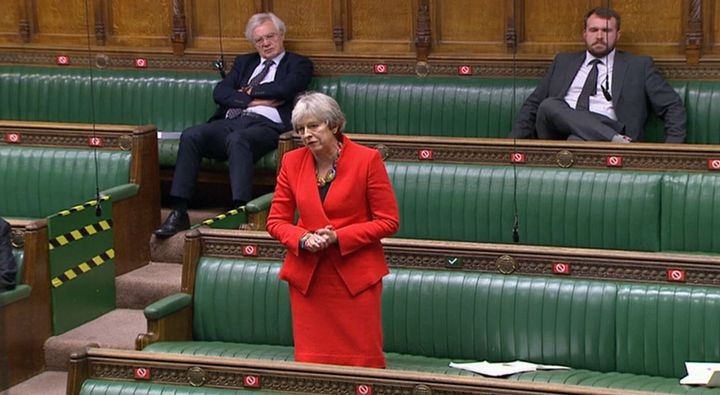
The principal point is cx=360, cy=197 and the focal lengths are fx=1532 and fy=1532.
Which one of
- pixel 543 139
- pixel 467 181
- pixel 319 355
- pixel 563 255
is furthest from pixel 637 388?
pixel 543 139

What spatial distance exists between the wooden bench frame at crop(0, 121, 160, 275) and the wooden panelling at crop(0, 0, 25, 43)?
1.54 m

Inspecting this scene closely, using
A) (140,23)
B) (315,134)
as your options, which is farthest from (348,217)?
(140,23)

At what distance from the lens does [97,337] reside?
6.30 meters

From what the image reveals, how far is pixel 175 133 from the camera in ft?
25.3

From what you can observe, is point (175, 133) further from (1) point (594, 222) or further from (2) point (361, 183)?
(2) point (361, 183)

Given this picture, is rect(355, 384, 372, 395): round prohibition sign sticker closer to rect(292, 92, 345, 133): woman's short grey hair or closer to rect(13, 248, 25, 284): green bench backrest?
rect(292, 92, 345, 133): woman's short grey hair

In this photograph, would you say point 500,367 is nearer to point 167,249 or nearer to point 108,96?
point 167,249

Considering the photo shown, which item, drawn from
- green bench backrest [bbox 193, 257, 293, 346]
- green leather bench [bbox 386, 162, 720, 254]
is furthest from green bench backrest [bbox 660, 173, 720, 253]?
green bench backrest [bbox 193, 257, 293, 346]

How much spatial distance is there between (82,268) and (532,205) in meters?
1.91

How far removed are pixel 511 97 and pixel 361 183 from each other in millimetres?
2663

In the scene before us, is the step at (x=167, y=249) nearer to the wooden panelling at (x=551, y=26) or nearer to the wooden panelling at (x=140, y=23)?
the wooden panelling at (x=140, y=23)

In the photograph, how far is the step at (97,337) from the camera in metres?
6.20

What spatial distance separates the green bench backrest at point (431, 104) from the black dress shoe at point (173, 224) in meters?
1.17

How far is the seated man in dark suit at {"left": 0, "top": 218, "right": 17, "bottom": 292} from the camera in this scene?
6031mm
